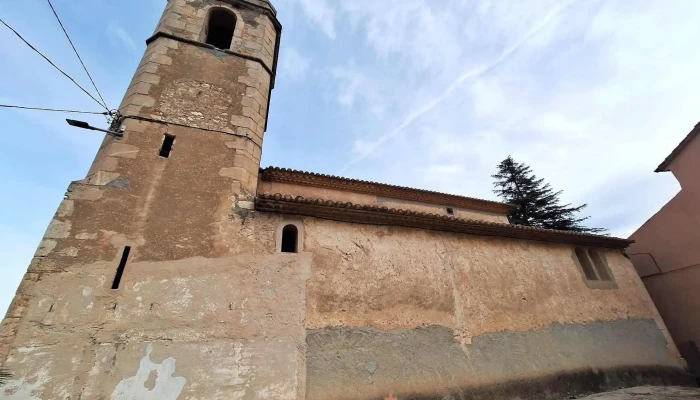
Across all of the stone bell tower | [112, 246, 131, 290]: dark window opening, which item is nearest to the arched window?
the stone bell tower

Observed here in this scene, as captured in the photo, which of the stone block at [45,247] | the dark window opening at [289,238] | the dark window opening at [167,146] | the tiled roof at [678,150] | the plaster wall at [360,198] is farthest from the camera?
the tiled roof at [678,150]

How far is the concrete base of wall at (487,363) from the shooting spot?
4.53 metres

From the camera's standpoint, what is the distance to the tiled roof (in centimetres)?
915

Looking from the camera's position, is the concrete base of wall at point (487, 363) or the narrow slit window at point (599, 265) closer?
the concrete base of wall at point (487, 363)

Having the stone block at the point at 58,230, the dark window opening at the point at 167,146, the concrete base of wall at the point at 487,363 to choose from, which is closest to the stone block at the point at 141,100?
the dark window opening at the point at 167,146

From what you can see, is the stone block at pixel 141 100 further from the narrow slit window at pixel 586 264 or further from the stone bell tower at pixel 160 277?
the narrow slit window at pixel 586 264

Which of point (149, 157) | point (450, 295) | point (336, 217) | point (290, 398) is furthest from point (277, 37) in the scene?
point (290, 398)

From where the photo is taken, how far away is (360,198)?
29.3 feet

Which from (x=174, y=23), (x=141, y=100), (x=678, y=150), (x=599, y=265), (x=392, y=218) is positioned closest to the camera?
(x=141, y=100)

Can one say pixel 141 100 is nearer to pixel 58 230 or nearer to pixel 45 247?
pixel 58 230

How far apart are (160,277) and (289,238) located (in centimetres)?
196

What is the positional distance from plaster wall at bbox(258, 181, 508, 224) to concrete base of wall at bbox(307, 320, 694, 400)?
12.5ft

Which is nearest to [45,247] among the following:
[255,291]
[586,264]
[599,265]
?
[255,291]

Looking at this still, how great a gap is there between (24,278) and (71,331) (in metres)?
0.89
